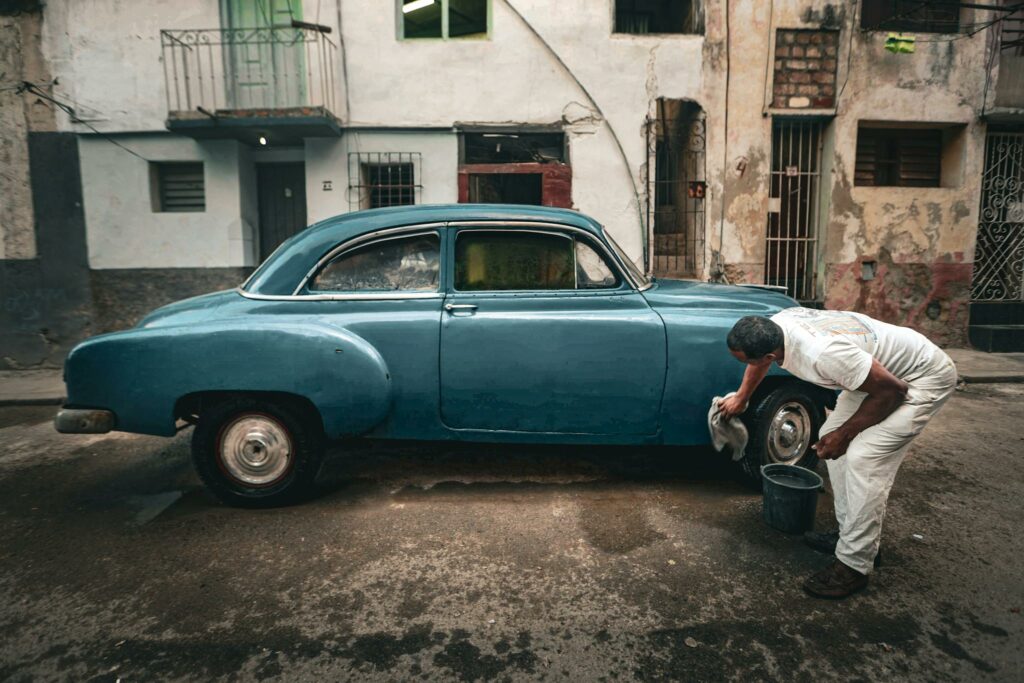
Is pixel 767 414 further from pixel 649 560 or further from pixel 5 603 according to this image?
pixel 5 603

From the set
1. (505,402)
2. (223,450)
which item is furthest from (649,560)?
(223,450)

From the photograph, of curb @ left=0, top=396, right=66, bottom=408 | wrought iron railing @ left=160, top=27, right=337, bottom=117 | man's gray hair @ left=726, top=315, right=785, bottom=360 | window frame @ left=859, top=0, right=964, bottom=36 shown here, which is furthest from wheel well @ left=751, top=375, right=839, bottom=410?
window frame @ left=859, top=0, right=964, bottom=36

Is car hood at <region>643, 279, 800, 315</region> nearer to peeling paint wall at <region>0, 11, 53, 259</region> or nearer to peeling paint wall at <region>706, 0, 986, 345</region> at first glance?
peeling paint wall at <region>706, 0, 986, 345</region>

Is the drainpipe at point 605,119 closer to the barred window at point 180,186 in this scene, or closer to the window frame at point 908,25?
the window frame at point 908,25

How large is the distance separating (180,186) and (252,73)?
210 centimetres

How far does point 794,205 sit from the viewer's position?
9.27 metres

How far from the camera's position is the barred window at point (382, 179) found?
8492 mm

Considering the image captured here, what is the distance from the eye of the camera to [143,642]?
218 cm

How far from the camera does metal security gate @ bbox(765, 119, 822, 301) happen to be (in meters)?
9.11

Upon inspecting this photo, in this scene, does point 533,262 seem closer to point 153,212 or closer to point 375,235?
point 375,235

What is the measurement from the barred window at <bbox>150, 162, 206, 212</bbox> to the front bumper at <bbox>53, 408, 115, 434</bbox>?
6437mm

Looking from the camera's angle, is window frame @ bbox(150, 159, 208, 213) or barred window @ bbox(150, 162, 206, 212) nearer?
window frame @ bbox(150, 159, 208, 213)

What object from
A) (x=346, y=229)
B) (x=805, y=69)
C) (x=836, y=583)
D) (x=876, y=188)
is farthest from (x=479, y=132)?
(x=836, y=583)

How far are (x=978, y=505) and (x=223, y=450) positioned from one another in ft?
15.1
